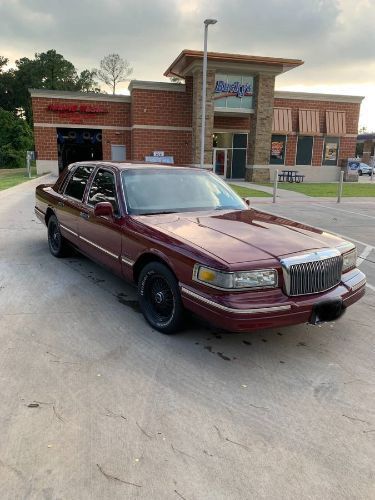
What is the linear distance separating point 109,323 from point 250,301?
1616mm

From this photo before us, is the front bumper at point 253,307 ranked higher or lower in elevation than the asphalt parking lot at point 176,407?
higher

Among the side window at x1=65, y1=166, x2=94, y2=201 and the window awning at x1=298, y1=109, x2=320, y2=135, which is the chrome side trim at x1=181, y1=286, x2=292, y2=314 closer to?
the side window at x1=65, y1=166, x2=94, y2=201

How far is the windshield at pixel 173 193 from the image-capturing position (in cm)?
460

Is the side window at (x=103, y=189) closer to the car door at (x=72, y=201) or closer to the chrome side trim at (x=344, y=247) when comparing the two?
the car door at (x=72, y=201)

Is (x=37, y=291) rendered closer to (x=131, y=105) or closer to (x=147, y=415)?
(x=147, y=415)

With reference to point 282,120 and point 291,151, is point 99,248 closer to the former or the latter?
point 282,120

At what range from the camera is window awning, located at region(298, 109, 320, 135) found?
29953mm

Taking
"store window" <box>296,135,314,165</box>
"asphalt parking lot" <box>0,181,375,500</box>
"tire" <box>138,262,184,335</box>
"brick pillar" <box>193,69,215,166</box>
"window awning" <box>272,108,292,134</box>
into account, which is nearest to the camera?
"asphalt parking lot" <box>0,181,375,500</box>

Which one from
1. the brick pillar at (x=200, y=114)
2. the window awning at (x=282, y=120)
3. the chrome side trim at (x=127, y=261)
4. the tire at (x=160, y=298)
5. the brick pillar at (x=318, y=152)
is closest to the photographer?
the tire at (x=160, y=298)

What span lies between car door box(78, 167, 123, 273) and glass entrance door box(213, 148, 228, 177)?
2503 cm

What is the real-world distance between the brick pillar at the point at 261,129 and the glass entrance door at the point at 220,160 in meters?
2.17

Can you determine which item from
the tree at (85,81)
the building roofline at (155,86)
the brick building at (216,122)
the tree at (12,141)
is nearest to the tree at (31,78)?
the tree at (85,81)

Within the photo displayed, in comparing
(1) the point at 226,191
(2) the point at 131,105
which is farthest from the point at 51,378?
(2) the point at 131,105

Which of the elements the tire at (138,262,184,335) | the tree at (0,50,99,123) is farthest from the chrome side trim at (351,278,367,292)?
the tree at (0,50,99,123)
